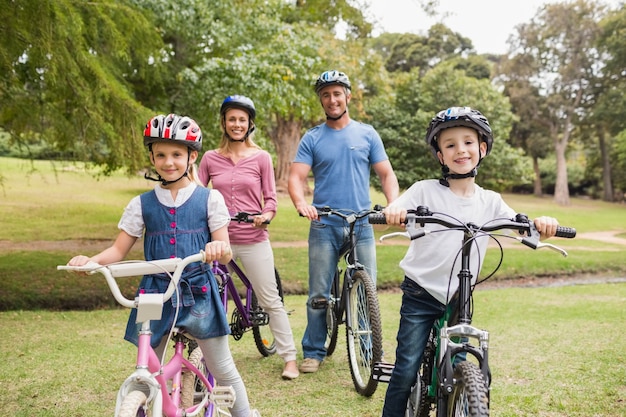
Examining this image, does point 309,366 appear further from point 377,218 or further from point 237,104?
point 377,218

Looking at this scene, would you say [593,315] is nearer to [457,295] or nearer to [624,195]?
[457,295]

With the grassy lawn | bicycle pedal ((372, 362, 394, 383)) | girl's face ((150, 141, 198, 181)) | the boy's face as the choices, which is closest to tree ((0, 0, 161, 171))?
the grassy lawn

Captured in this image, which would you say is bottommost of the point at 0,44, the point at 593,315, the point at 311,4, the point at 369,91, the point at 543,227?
the point at 593,315

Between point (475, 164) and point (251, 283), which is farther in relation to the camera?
point (251, 283)

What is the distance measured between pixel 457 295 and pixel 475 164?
67 centimetres

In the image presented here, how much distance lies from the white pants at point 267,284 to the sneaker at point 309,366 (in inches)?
4.6

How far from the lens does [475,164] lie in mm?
2930

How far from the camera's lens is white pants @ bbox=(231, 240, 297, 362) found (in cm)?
457

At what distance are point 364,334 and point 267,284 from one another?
83 cm

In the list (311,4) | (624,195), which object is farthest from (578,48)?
(311,4)

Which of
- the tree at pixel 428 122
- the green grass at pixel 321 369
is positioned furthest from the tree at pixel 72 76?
the tree at pixel 428 122

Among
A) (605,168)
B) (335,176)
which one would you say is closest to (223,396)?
(335,176)

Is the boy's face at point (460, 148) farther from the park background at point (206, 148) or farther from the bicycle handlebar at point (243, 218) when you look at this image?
the park background at point (206, 148)

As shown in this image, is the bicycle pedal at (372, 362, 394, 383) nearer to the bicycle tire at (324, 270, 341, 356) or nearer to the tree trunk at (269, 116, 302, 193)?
the bicycle tire at (324, 270, 341, 356)
